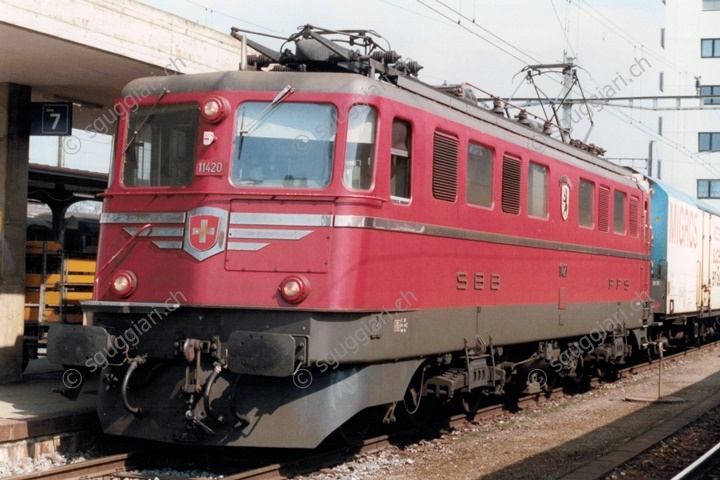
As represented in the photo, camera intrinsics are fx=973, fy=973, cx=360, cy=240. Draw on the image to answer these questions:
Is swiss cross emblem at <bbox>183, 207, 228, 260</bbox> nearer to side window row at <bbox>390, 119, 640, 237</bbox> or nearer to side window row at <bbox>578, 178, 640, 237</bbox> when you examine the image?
side window row at <bbox>390, 119, 640, 237</bbox>

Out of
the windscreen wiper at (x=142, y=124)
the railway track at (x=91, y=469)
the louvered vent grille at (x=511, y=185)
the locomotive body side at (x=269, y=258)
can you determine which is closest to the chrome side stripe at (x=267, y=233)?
the locomotive body side at (x=269, y=258)

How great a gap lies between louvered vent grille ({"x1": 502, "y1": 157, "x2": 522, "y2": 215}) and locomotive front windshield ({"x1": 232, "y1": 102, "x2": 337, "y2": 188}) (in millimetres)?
3063

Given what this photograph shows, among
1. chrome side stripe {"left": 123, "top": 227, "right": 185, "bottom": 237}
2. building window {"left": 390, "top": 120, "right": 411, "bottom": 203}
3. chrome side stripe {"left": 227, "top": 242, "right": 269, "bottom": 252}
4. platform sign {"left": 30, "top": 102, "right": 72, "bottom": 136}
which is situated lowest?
chrome side stripe {"left": 227, "top": 242, "right": 269, "bottom": 252}

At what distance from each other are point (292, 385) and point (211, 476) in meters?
1.20

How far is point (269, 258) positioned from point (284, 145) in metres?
1.03

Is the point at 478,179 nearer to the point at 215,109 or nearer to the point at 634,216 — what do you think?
the point at 215,109

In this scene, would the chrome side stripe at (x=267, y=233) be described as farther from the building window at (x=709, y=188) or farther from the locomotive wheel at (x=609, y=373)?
the building window at (x=709, y=188)

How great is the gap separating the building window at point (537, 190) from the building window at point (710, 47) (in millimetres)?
46416

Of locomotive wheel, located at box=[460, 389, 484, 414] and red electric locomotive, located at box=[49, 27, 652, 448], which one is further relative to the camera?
locomotive wheel, located at box=[460, 389, 484, 414]

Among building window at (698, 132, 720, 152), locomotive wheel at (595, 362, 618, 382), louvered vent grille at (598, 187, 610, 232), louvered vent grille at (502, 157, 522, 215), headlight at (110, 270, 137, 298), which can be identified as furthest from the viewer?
building window at (698, 132, 720, 152)

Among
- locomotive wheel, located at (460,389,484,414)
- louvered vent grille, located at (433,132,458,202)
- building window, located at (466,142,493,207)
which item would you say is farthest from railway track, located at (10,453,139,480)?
building window, located at (466,142,493,207)

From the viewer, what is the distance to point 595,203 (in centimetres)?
1420

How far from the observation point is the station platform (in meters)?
9.12

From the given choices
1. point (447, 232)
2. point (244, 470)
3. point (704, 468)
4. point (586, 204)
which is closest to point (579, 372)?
point (586, 204)
